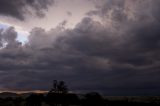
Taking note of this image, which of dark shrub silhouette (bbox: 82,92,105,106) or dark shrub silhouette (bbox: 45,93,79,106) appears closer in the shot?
dark shrub silhouette (bbox: 82,92,105,106)

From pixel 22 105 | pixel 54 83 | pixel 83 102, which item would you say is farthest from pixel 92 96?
→ pixel 22 105

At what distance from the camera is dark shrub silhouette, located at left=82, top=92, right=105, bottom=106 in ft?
404

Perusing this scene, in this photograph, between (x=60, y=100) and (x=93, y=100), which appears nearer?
(x=60, y=100)

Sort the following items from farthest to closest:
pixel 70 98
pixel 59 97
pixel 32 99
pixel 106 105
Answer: pixel 70 98 → pixel 59 97 → pixel 106 105 → pixel 32 99

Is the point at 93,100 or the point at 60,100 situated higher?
the point at 60,100

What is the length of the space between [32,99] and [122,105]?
42.9 m

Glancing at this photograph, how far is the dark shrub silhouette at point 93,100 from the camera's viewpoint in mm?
123188

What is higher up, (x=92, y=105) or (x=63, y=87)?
(x=63, y=87)

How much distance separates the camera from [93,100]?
132 metres

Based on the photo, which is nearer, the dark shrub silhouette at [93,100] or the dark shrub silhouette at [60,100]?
the dark shrub silhouette at [93,100]

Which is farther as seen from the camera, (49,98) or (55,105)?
(49,98)

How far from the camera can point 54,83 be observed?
435 feet

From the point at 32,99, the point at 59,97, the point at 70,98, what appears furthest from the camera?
the point at 70,98

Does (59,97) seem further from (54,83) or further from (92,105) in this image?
(92,105)
